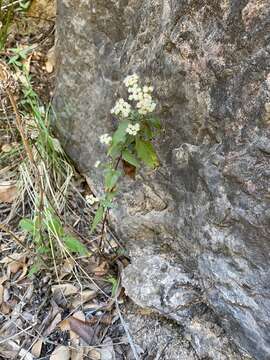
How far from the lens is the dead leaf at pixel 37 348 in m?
1.78

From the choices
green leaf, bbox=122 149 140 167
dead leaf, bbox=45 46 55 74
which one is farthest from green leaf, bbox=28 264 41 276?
dead leaf, bbox=45 46 55 74

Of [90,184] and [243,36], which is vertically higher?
[243,36]

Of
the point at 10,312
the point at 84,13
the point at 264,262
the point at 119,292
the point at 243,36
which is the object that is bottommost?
the point at 10,312

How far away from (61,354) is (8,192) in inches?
30.8

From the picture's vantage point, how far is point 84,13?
1906 mm

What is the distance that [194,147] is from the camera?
149cm

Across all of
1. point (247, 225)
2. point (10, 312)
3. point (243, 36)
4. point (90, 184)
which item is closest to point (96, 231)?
point (90, 184)

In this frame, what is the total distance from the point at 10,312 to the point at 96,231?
465 mm

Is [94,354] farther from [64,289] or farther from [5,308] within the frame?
[5,308]

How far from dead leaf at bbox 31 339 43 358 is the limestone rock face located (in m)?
0.39

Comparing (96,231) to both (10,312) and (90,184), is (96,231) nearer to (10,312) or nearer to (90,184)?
(90,184)

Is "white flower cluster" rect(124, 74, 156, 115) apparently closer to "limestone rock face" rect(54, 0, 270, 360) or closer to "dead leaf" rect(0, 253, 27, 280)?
"limestone rock face" rect(54, 0, 270, 360)

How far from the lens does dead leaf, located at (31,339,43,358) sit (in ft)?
5.85

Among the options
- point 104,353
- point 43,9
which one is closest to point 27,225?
point 104,353
